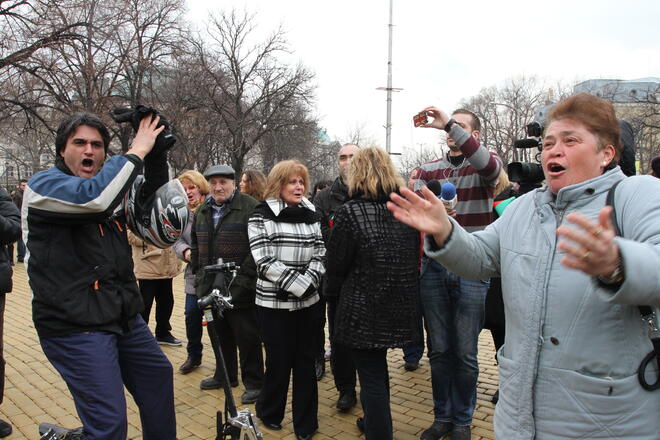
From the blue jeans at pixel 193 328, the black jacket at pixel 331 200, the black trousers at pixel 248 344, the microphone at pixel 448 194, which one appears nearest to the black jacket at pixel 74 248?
the microphone at pixel 448 194

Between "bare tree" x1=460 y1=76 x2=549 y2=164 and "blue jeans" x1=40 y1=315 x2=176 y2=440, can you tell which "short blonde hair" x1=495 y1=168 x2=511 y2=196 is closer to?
"blue jeans" x1=40 y1=315 x2=176 y2=440

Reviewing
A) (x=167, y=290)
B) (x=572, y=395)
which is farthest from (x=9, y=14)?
(x=572, y=395)

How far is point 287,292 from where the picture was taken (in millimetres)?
3668

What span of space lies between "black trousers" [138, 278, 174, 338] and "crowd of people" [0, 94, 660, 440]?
1303 mm

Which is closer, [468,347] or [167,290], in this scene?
[468,347]

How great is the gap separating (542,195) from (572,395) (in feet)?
2.52

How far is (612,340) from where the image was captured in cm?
165

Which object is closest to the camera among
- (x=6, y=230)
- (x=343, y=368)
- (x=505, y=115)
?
(x=6, y=230)

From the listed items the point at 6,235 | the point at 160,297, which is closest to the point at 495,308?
the point at 6,235

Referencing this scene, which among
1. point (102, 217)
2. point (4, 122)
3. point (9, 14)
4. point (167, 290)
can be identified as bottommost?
point (167, 290)

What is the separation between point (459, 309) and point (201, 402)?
2.48 meters

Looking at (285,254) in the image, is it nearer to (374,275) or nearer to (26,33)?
(374,275)

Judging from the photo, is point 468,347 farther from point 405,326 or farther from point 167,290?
point 167,290

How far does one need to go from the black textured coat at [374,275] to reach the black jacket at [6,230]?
2400 millimetres
